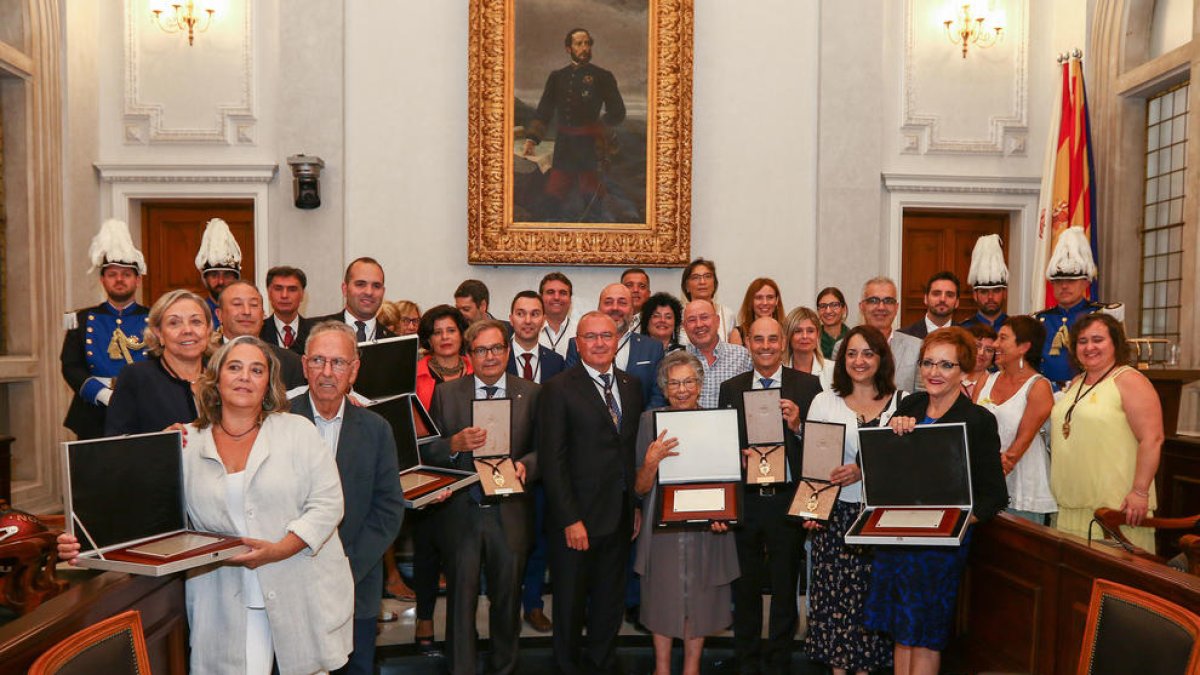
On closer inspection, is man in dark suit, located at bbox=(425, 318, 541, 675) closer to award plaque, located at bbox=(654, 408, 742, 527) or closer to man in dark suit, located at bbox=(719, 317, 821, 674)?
award plaque, located at bbox=(654, 408, 742, 527)

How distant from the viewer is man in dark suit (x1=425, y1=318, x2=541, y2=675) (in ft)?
13.6

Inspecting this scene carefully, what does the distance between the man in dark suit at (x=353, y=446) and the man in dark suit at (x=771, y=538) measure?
66.1 inches

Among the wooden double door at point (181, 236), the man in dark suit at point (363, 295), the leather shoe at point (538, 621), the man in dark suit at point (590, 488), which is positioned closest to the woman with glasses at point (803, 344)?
the man in dark suit at point (590, 488)

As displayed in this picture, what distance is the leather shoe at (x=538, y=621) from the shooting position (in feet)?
16.2

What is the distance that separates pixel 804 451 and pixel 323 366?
192 cm

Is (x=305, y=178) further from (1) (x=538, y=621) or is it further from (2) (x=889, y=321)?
(2) (x=889, y=321)

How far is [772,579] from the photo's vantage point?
4.35 m

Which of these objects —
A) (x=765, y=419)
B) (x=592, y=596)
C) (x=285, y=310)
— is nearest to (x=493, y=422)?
(x=592, y=596)

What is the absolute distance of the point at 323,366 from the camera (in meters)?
3.18

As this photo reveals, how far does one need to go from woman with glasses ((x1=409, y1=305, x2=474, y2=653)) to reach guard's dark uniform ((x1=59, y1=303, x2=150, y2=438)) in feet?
4.76

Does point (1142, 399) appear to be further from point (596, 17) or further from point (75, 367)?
point (596, 17)

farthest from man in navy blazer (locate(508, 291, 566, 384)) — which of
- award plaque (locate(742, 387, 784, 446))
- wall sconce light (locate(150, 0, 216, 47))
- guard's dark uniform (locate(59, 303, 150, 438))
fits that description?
wall sconce light (locate(150, 0, 216, 47))

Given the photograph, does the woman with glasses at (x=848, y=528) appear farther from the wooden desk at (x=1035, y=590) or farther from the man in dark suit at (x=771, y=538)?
the wooden desk at (x=1035, y=590)

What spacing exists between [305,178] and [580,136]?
2.36 meters
